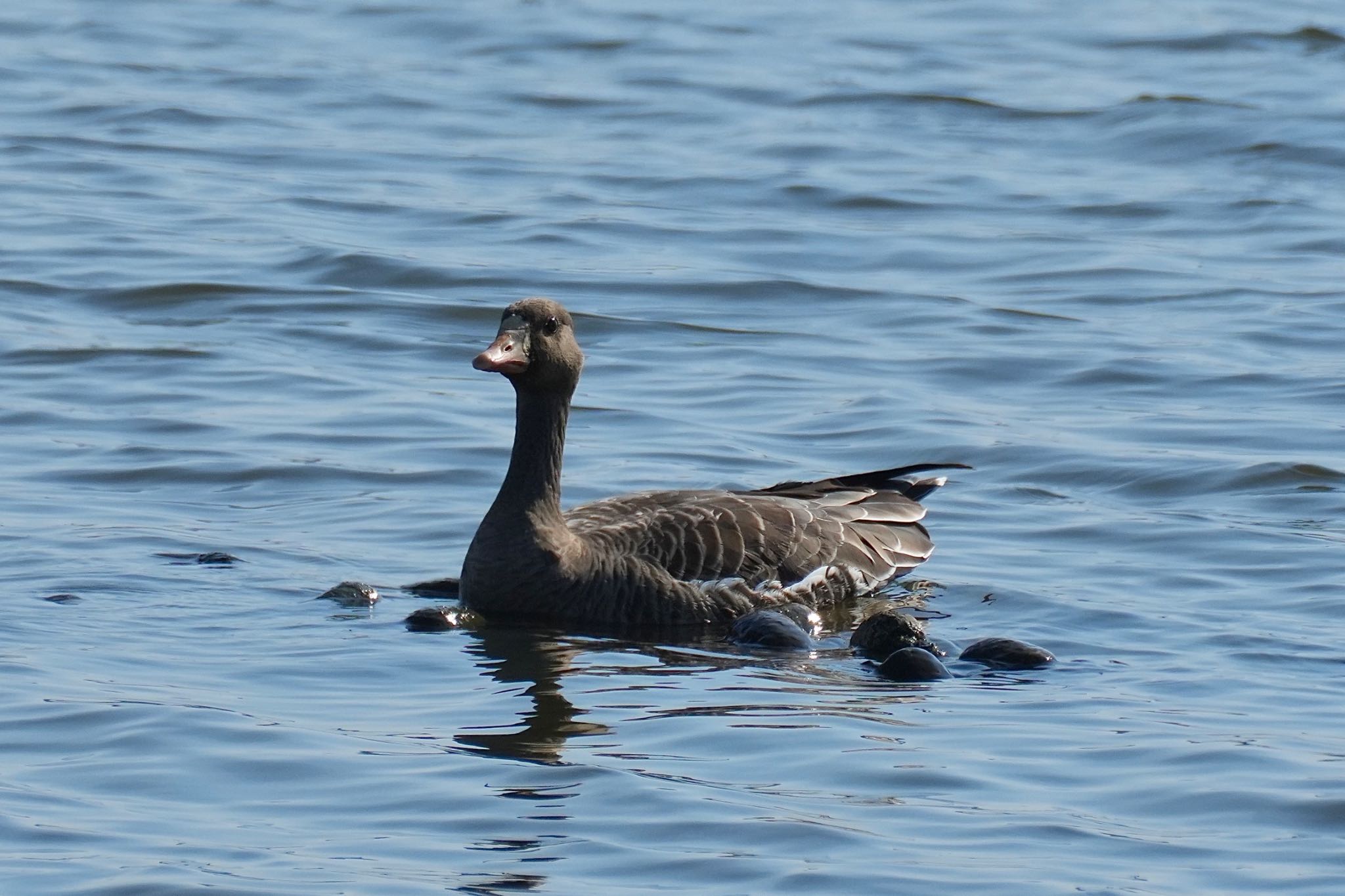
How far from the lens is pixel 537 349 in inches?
433

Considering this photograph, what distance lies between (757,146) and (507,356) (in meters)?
13.2

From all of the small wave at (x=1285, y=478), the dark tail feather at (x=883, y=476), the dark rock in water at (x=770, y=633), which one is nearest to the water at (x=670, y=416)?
the small wave at (x=1285, y=478)

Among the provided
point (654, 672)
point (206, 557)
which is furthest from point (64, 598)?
point (654, 672)

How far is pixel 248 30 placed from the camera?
2888cm

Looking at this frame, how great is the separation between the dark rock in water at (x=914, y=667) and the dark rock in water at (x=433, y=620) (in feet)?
6.58

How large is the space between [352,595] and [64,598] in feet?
4.27

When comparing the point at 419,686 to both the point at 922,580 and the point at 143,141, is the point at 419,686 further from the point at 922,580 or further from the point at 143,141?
the point at 143,141

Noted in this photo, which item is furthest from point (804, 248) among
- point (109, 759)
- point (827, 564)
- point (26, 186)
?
point (109, 759)

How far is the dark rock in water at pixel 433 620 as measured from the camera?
1042 centimetres

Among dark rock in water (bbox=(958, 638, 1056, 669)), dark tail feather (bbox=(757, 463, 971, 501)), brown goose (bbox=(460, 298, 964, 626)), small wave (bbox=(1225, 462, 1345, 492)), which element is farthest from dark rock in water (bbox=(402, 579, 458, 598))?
small wave (bbox=(1225, 462, 1345, 492))

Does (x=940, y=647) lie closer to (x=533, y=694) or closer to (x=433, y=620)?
(x=533, y=694)

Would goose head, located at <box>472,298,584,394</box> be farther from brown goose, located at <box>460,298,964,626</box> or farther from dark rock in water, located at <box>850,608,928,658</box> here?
dark rock in water, located at <box>850,608,928,658</box>

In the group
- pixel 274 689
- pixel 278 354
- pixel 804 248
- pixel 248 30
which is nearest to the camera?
pixel 274 689

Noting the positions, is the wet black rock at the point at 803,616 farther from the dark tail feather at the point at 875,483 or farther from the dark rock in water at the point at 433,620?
the dark rock in water at the point at 433,620
